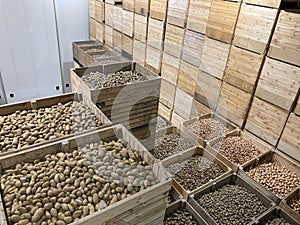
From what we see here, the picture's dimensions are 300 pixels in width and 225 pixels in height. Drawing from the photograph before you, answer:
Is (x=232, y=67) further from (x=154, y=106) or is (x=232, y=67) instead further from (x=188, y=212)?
(x=188, y=212)

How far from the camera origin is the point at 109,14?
16.0 ft

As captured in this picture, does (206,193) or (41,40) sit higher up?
(41,40)

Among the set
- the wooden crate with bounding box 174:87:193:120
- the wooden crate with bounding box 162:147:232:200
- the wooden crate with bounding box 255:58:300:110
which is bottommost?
the wooden crate with bounding box 162:147:232:200

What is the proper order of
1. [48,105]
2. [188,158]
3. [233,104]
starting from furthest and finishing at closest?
[233,104] → [188,158] → [48,105]

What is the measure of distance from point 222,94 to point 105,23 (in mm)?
2978

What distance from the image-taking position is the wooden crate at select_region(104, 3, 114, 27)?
4795 mm

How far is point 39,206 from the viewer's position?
139 centimetres

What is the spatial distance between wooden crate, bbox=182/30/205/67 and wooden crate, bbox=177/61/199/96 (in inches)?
3.0

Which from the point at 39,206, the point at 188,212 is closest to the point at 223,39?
the point at 188,212

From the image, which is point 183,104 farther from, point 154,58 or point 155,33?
point 155,33

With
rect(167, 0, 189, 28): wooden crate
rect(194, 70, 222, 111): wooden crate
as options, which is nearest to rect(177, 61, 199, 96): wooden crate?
rect(194, 70, 222, 111): wooden crate

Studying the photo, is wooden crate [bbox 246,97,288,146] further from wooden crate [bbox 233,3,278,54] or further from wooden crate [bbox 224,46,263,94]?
wooden crate [bbox 233,3,278,54]


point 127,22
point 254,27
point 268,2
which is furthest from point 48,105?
point 127,22

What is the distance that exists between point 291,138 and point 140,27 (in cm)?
Result: 286
